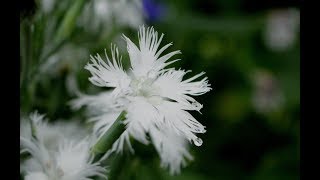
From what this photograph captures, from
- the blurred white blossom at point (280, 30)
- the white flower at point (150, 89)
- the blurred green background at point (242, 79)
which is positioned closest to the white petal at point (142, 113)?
the white flower at point (150, 89)

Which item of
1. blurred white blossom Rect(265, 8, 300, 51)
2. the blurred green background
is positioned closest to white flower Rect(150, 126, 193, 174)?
the blurred green background

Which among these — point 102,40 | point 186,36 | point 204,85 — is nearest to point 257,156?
point 186,36

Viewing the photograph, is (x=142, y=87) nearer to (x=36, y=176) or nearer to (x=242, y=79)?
(x=36, y=176)

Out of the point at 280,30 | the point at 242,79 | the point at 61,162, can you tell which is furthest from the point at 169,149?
the point at 280,30

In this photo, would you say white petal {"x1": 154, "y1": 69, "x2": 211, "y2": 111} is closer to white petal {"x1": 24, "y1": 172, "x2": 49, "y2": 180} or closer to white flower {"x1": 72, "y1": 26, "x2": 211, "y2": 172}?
white flower {"x1": 72, "y1": 26, "x2": 211, "y2": 172}

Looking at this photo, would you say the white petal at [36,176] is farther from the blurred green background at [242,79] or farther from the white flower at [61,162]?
the blurred green background at [242,79]
